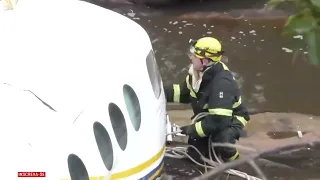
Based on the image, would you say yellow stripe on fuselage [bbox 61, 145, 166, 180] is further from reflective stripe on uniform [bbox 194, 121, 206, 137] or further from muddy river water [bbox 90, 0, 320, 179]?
muddy river water [bbox 90, 0, 320, 179]

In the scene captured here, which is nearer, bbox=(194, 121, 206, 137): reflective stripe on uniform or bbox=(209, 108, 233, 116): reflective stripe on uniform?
bbox=(209, 108, 233, 116): reflective stripe on uniform

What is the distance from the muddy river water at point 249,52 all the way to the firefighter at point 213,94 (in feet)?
2.61

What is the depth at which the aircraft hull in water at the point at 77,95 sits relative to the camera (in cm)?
347

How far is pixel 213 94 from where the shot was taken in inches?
217

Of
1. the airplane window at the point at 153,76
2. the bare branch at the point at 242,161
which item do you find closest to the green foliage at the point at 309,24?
the bare branch at the point at 242,161

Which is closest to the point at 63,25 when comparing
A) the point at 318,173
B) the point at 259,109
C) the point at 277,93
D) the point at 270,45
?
the point at 318,173

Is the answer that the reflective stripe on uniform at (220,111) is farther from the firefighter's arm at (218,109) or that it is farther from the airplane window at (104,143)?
the airplane window at (104,143)

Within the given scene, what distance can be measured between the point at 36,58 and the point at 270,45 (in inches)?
301

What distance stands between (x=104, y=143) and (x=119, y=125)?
26 cm

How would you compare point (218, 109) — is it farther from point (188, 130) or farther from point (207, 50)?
point (207, 50)

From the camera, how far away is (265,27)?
1203 cm

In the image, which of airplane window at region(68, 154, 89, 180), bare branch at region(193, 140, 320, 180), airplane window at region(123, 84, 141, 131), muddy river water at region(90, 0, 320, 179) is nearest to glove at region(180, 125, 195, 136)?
muddy river water at region(90, 0, 320, 179)

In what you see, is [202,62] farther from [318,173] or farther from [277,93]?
[277,93]

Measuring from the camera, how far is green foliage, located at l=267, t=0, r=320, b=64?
1.59 m
